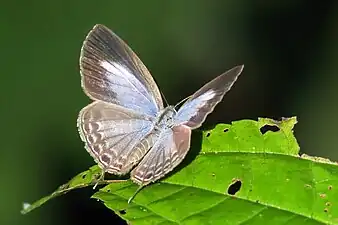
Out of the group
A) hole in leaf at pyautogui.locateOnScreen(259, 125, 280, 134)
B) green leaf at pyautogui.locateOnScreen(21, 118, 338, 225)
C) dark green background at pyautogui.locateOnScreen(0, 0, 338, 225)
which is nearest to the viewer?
green leaf at pyautogui.locateOnScreen(21, 118, 338, 225)

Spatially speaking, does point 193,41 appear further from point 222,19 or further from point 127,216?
point 127,216

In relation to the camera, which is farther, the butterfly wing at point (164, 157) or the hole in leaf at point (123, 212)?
the butterfly wing at point (164, 157)

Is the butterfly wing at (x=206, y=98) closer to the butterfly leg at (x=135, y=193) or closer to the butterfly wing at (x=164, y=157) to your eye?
the butterfly wing at (x=164, y=157)

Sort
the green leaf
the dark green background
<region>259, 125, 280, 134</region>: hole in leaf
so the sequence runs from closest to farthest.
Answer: the green leaf
<region>259, 125, 280, 134</region>: hole in leaf
the dark green background

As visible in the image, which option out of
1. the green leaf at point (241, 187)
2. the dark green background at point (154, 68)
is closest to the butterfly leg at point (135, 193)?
the green leaf at point (241, 187)

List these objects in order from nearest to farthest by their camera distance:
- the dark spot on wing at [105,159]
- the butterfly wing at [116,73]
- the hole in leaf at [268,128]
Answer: the dark spot on wing at [105,159] < the hole in leaf at [268,128] < the butterfly wing at [116,73]

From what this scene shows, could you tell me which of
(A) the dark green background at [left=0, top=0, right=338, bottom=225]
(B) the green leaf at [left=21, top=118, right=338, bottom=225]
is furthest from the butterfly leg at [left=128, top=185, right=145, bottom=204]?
(A) the dark green background at [left=0, top=0, right=338, bottom=225]

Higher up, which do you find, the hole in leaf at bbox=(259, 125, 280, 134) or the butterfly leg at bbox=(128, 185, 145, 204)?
the hole in leaf at bbox=(259, 125, 280, 134)

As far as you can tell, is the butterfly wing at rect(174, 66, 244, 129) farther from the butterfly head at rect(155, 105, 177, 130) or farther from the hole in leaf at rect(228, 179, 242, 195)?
the hole in leaf at rect(228, 179, 242, 195)
